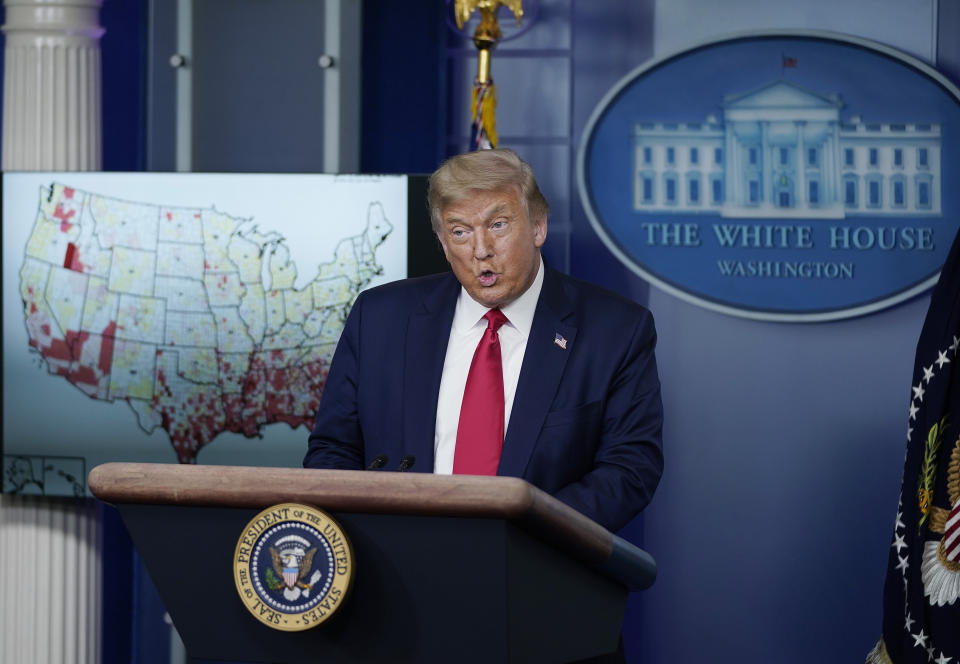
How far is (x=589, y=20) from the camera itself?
3637mm

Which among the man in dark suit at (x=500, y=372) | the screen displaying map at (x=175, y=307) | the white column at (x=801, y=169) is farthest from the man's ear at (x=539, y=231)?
the white column at (x=801, y=169)

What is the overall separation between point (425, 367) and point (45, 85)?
2054 mm

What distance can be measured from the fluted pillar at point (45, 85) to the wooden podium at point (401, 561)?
2.39 meters

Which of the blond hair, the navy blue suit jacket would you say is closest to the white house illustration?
the navy blue suit jacket

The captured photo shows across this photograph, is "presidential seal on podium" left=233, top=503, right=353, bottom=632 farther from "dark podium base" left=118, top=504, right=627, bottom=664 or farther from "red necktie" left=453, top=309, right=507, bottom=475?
"red necktie" left=453, top=309, right=507, bottom=475

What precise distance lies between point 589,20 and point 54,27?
60.8 inches

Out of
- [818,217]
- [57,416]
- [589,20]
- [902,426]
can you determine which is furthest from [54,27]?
[902,426]

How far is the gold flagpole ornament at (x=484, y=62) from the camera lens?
10.9ft

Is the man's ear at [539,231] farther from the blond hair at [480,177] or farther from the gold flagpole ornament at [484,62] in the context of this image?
the gold flagpole ornament at [484,62]

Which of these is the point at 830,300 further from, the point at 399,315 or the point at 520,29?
the point at 399,315

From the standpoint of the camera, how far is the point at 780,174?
11.6 ft

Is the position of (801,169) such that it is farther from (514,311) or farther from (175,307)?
(175,307)

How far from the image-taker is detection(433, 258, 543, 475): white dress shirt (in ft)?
6.78

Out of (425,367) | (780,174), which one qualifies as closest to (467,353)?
(425,367)
